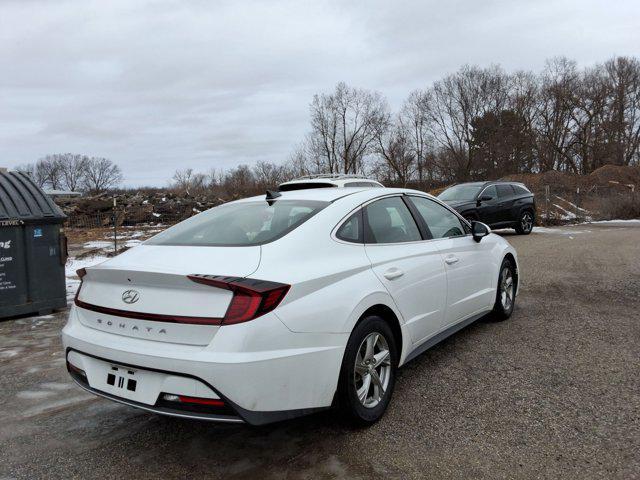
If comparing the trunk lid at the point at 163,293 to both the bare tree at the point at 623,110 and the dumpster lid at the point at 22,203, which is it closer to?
the dumpster lid at the point at 22,203

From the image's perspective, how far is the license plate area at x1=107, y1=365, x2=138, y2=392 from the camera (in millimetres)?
2682

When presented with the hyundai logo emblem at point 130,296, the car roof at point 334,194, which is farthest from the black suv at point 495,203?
the hyundai logo emblem at point 130,296

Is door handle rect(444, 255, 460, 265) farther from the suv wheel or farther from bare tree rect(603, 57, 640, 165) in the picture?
bare tree rect(603, 57, 640, 165)

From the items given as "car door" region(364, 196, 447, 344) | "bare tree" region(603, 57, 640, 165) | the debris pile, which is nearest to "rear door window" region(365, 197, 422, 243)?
"car door" region(364, 196, 447, 344)

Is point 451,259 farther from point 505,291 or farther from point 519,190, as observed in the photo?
point 519,190

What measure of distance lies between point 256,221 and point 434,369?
6.55 ft

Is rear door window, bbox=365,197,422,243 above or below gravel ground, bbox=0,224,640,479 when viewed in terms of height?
above

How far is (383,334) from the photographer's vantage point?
327cm

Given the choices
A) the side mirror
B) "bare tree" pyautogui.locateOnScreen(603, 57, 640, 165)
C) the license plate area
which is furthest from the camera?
"bare tree" pyautogui.locateOnScreen(603, 57, 640, 165)

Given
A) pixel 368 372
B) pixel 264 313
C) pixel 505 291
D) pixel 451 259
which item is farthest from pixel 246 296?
pixel 505 291

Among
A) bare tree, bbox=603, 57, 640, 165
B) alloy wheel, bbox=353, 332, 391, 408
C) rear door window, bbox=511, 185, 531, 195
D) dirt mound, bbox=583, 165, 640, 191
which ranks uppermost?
bare tree, bbox=603, 57, 640, 165

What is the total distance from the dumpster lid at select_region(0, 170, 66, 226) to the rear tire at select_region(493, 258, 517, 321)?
5.79 meters

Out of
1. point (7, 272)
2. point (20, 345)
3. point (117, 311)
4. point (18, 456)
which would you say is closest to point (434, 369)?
point (117, 311)

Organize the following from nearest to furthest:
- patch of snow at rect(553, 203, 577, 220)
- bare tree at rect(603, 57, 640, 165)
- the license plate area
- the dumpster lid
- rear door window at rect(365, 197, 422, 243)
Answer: the license plate area → rear door window at rect(365, 197, 422, 243) → the dumpster lid → patch of snow at rect(553, 203, 577, 220) → bare tree at rect(603, 57, 640, 165)
